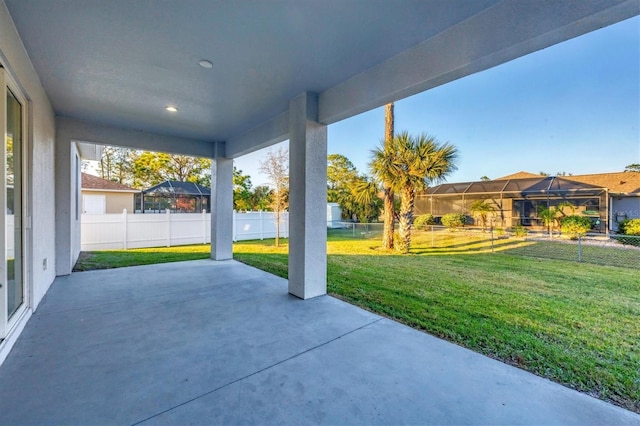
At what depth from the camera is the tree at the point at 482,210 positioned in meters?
12.3

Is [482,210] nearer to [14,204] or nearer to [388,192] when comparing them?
[388,192]

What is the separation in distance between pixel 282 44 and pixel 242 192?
14.9 metres

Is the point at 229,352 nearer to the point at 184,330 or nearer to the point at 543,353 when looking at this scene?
the point at 184,330

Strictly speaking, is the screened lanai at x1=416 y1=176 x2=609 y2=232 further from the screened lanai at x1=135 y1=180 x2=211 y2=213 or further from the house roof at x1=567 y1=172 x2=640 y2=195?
the screened lanai at x1=135 y1=180 x2=211 y2=213

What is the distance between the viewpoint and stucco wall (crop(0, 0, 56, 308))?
103 inches

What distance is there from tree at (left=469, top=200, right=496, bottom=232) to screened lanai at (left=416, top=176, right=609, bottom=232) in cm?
46

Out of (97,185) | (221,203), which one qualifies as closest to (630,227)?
(221,203)

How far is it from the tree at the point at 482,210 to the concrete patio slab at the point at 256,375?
11.2 meters

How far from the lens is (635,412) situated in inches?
70.6

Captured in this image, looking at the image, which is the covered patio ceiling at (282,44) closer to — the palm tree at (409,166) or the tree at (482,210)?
the palm tree at (409,166)

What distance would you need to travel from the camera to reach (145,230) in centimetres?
960

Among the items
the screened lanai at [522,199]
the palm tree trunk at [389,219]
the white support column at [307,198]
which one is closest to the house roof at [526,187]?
the screened lanai at [522,199]

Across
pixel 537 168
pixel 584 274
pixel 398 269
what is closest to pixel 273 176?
pixel 398 269

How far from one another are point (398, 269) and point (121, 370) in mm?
5330
